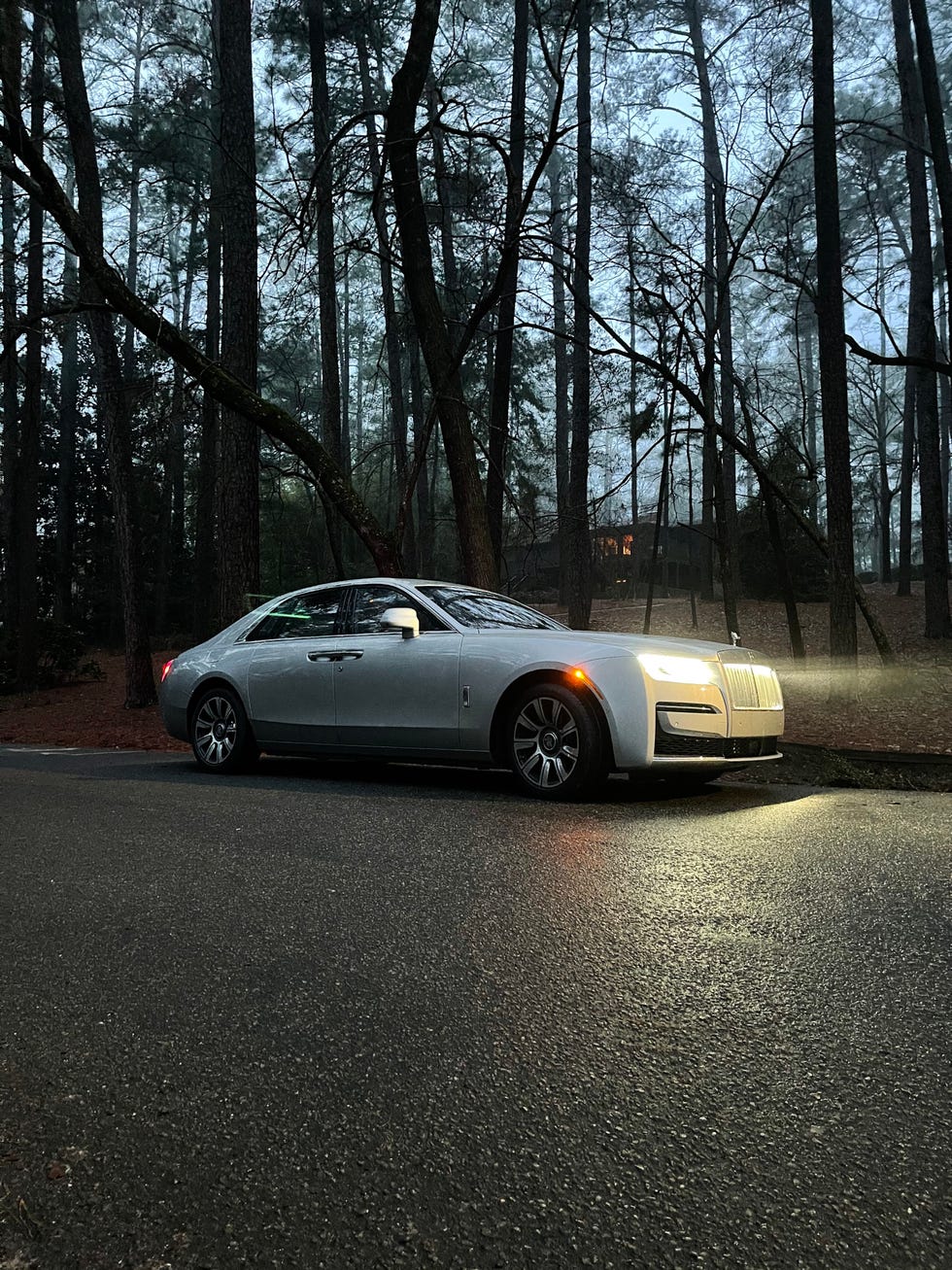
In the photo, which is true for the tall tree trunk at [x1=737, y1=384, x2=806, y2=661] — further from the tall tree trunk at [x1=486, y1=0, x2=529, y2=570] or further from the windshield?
the windshield

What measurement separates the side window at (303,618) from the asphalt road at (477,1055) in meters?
3.65

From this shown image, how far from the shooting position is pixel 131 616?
704 inches

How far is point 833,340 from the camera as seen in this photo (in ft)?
45.3

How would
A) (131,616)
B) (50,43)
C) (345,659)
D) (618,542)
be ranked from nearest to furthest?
(345,659), (50,43), (131,616), (618,542)

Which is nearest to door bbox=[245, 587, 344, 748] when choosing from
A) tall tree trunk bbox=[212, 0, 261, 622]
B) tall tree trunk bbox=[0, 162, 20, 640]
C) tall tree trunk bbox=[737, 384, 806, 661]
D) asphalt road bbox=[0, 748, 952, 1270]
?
asphalt road bbox=[0, 748, 952, 1270]

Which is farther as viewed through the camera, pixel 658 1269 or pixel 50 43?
pixel 50 43

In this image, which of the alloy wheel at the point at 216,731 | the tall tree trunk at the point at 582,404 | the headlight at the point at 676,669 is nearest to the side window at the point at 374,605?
the alloy wheel at the point at 216,731

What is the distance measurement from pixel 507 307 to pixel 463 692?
11107 mm

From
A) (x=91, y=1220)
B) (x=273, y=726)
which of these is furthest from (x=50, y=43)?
(x=91, y=1220)

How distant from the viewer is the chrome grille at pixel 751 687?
265 inches

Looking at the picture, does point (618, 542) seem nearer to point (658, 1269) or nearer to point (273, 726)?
point (273, 726)

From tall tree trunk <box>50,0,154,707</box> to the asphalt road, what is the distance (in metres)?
13.0

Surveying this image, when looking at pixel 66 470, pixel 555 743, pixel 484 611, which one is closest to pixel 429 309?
pixel 484 611

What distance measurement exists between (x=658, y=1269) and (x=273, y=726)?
721 cm
